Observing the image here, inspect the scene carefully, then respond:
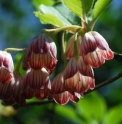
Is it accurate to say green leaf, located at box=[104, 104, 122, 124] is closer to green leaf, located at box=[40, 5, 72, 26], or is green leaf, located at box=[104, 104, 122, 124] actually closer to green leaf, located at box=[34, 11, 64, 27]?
green leaf, located at box=[40, 5, 72, 26]

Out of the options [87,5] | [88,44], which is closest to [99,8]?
[87,5]

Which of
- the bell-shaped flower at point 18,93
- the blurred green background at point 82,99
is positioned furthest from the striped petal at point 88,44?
the blurred green background at point 82,99

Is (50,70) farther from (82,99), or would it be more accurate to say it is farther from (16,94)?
(82,99)

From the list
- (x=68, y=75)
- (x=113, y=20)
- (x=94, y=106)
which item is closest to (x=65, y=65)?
(x=68, y=75)

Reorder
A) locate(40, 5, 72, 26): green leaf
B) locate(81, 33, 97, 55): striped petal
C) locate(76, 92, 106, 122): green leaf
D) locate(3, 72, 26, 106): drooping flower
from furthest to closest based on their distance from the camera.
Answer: locate(76, 92, 106, 122): green leaf, locate(40, 5, 72, 26): green leaf, locate(3, 72, 26, 106): drooping flower, locate(81, 33, 97, 55): striped petal

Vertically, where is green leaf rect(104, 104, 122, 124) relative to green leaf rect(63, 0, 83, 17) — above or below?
below

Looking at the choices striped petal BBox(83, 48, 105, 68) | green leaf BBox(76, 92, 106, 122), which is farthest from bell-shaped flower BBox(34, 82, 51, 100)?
green leaf BBox(76, 92, 106, 122)

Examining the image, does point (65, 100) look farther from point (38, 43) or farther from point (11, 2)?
point (11, 2)
